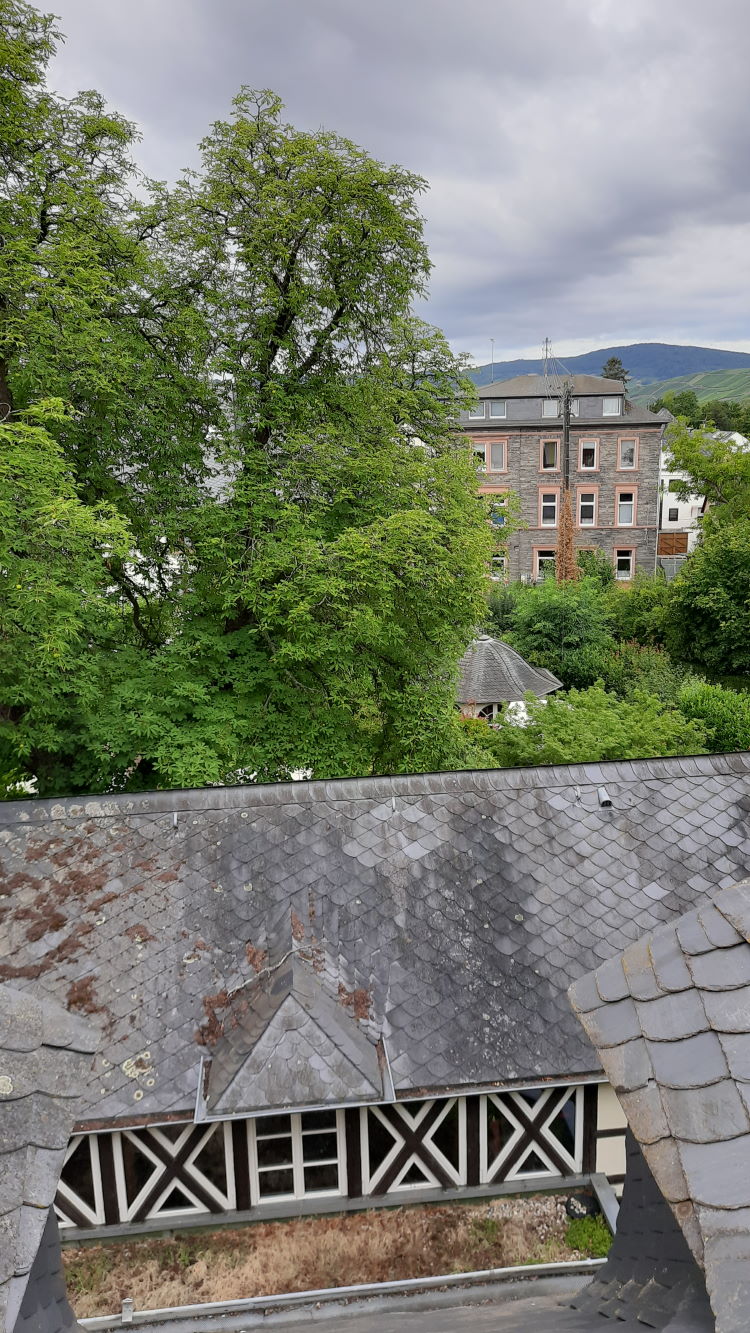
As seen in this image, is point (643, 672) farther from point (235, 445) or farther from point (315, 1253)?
point (315, 1253)

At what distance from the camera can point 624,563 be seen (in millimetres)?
37188

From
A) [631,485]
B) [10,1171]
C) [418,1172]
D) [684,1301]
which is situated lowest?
[418,1172]

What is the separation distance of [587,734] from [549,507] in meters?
26.3

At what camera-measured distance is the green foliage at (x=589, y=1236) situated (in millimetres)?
6359

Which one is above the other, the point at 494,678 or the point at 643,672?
the point at 494,678

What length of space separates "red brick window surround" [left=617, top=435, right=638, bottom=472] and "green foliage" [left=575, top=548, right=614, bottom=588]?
4858mm

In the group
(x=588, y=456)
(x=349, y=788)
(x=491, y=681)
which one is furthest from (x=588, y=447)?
(x=349, y=788)

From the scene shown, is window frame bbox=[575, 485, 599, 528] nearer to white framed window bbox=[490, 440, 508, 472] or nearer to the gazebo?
white framed window bbox=[490, 440, 508, 472]

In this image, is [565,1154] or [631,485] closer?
[565,1154]

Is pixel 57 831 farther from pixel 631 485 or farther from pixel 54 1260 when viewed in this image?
pixel 631 485

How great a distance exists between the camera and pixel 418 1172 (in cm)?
697

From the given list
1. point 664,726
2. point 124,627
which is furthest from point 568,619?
point 124,627

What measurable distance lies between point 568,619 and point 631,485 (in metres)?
15.6

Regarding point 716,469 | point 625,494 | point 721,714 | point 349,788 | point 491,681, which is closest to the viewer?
point 349,788
